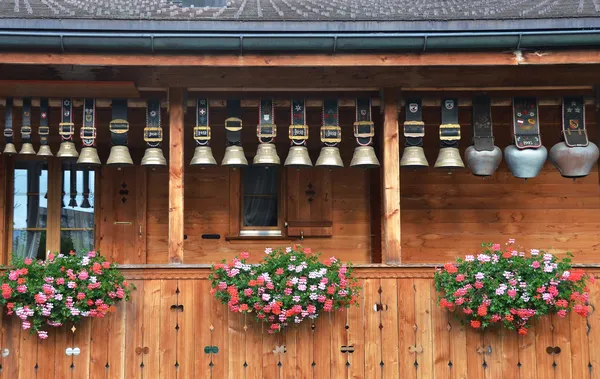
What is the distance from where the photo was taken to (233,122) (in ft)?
23.1

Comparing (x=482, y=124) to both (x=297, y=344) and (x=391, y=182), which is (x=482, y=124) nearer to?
(x=391, y=182)

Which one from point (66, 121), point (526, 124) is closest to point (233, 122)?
point (66, 121)

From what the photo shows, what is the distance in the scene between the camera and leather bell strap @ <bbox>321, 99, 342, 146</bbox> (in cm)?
702

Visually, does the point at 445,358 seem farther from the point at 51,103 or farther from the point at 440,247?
the point at 51,103

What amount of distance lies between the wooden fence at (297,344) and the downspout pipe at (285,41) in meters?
2.00

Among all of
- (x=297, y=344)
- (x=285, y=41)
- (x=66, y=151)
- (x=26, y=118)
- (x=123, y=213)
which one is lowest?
(x=297, y=344)

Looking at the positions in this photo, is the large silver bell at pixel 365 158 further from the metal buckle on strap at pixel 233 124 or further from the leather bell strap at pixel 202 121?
the leather bell strap at pixel 202 121

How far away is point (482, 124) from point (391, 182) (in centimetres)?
118

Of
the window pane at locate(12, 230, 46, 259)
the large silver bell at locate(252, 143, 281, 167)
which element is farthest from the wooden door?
the large silver bell at locate(252, 143, 281, 167)

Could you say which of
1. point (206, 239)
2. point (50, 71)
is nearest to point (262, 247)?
point (206, 239)

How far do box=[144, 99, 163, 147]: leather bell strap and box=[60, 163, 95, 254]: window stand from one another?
1.75 meters

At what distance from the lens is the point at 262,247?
841cm

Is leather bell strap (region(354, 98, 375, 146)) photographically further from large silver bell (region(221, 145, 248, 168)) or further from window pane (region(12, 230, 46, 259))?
window pane (region(12, 230, 46, 259))

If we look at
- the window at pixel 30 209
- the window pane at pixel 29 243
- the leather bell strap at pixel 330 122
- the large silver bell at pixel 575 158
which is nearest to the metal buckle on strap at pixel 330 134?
the leather bell strap at pixel 330 122
